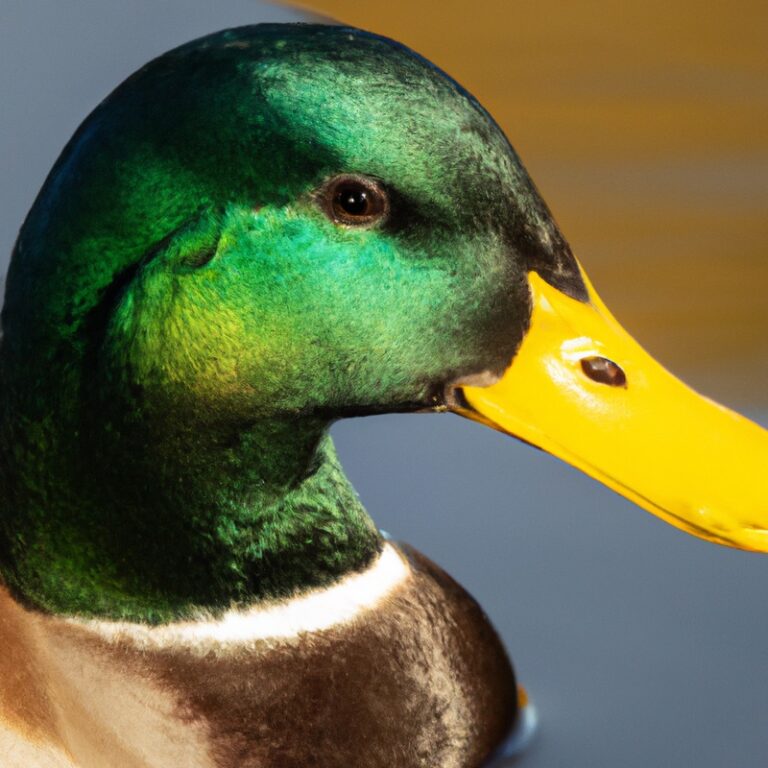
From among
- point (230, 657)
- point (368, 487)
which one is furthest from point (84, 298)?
point (368, 487)

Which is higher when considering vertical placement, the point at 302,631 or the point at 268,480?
the point at 268,480

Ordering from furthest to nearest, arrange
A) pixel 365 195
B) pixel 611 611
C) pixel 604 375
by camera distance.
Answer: pixel 611 611, pixel 604 375, pixel 365 195

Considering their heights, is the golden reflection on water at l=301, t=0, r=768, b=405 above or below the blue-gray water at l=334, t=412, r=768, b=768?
above

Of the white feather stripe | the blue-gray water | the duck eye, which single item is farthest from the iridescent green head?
the blue-gray water

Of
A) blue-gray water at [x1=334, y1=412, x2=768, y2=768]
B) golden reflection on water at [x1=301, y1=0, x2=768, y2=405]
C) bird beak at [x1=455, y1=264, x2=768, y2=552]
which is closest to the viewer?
bird beak at [x1=455, y1=264, x2=768, y2=552]

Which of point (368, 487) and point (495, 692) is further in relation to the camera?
point (368, 487)

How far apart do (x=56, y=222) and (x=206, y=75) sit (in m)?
0.25

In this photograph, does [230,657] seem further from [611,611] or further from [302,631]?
[611,611]

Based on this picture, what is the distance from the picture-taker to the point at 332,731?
91.9 inches

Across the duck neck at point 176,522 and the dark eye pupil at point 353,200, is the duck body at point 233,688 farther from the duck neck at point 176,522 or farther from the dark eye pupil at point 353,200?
the dark eye pupil at point 353,200

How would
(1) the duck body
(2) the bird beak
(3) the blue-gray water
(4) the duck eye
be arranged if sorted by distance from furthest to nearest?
(3) the blue-gray water → (1) the duck body → (2) the bird beak → (4) the duck eye

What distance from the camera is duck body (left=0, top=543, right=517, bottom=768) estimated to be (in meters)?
2.25

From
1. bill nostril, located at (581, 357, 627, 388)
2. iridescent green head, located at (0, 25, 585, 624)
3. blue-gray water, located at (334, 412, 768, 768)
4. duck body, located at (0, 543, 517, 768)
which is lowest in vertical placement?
blue-gray water, located at (334, 412, 768, 768)

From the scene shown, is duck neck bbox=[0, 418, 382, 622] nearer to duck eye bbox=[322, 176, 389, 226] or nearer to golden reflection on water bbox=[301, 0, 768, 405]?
duck eye bbox=[322, 176, 389, 226]
